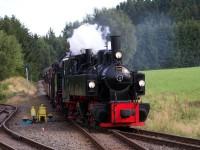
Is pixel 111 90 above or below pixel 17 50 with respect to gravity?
below

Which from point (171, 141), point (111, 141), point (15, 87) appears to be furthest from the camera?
point (15, 87)

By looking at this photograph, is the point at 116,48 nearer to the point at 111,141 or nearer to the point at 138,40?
the point at 111,141

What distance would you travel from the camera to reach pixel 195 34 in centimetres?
10775

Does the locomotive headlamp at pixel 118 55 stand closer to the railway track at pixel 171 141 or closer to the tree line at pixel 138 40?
the railway track at pixel 171 141

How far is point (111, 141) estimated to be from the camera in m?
13.9

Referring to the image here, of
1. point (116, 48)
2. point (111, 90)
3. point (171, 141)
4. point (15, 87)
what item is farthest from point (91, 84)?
point (15, 87)

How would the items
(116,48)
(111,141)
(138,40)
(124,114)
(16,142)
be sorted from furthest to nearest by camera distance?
(138,40) → (116,48) → (124,114) → (16,142) → (111,141)

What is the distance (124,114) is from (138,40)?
75672mm

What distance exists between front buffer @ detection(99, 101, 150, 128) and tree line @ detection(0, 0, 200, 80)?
9852 mm

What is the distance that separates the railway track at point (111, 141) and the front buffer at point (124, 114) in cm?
42

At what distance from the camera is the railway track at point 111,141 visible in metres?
12.5

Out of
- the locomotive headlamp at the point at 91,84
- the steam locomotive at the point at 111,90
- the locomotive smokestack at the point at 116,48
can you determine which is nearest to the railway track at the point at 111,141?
the steam locomotive at the point at 111,90

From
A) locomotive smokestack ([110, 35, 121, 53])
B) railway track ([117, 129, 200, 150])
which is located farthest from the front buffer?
locomotive smokestack ([110, 35, 121, 53])

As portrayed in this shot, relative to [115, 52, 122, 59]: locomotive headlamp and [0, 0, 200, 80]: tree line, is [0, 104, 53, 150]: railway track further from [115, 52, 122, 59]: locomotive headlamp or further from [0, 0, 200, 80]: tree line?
[0, 0, 200, 80]: tree line
